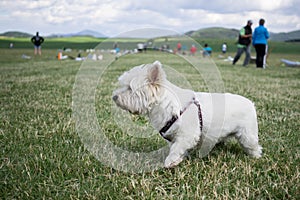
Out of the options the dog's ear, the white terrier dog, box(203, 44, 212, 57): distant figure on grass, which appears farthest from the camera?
box(203, 44, 212, 57): distant figure on grass

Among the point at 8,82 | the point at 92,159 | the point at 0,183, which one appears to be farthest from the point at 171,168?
the point at 8,82

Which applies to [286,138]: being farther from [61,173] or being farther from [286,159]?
[61,173]

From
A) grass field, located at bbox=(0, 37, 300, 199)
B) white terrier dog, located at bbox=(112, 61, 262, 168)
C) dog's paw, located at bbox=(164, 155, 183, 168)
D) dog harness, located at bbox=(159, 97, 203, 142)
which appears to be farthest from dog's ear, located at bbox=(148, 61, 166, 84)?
grass field, located at bbox=(0, 37, 300, 199)

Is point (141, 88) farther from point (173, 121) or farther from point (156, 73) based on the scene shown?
point (173, 121)

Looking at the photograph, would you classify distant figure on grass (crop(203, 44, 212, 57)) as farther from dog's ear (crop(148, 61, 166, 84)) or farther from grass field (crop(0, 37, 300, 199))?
dog's ear (crop(148, 61, 166, 84))

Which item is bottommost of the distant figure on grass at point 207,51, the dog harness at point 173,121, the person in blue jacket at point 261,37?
the dog harness at point 173,121

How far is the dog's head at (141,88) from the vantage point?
10.4 ft

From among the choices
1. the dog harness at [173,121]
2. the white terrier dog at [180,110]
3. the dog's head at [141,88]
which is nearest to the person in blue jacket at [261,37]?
the white terrier dog at [180,110]

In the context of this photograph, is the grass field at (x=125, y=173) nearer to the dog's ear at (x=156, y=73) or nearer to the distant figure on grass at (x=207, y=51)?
the distant figure on grass at (x=207, y=51)

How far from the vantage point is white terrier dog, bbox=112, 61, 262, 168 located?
10.6 feet

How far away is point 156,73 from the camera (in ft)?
10.3

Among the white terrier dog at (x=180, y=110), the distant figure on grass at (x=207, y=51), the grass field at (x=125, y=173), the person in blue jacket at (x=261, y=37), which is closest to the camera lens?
the grass field at (x=125, y=173)

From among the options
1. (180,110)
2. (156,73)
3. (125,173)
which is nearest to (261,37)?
(180,110)

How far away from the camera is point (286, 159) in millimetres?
3689
